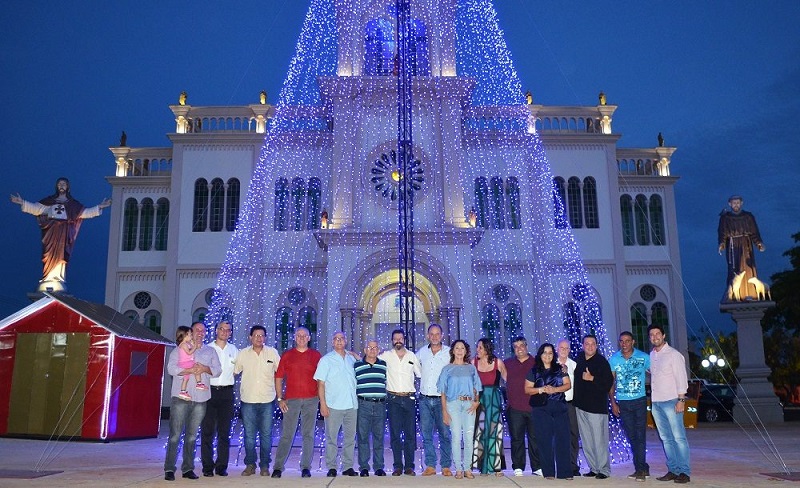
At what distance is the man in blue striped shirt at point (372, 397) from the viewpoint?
840 centimetres

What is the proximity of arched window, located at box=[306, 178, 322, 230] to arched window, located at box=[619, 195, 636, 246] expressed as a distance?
1203 cm

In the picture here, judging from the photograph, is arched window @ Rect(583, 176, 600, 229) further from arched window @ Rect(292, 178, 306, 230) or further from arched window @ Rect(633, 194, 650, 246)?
arched window @ Rect(292, 178, 306, 230)

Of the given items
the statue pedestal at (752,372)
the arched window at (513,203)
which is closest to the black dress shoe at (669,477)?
the statue pedestal at (752,372)

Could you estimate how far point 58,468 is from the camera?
8844 mm

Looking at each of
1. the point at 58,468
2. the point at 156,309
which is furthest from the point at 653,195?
the point at 58,468

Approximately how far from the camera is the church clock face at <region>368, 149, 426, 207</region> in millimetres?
23828

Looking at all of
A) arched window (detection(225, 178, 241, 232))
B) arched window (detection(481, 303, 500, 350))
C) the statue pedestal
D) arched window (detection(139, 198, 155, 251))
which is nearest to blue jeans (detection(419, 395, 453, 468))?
the statue pedestal

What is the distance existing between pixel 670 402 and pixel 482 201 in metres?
18.5

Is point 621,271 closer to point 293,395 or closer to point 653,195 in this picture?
point 653,195

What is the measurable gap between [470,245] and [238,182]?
9955mm

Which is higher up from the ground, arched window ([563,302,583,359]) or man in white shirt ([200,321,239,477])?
arched window ([563,302,583,359])

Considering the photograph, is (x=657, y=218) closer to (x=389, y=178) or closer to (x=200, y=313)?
(x=389, y=178)

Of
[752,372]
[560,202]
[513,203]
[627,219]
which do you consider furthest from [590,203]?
[752,372]

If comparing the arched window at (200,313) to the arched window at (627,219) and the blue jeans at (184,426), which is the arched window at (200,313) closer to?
the arched window at (627,219)
